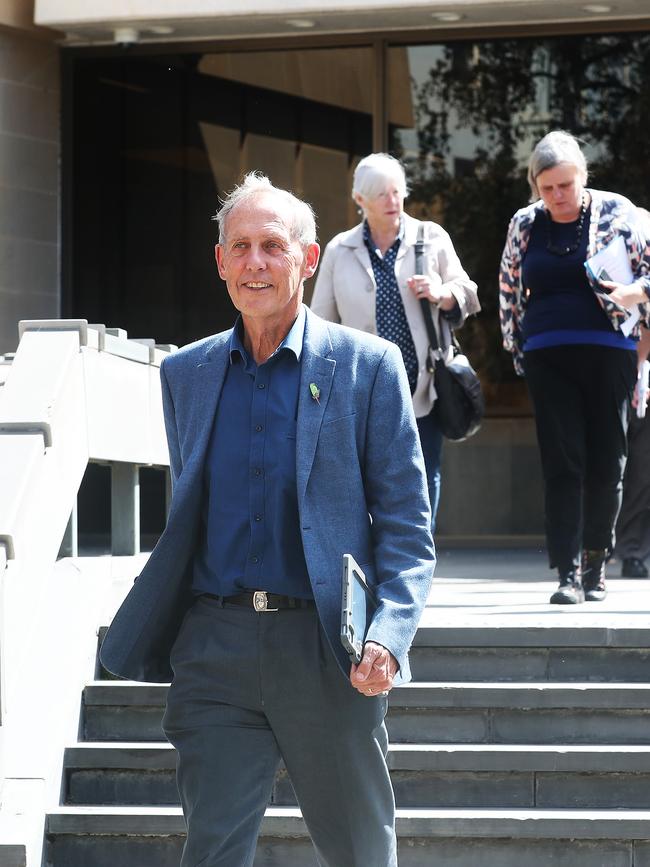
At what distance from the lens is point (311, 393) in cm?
336

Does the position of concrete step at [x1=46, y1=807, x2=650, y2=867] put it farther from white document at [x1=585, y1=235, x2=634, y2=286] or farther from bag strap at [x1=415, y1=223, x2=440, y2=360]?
white document at [x1=585, y1=235, x2=634, y2=286]

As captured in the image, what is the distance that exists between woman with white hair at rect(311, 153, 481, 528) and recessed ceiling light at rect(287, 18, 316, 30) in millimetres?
3968

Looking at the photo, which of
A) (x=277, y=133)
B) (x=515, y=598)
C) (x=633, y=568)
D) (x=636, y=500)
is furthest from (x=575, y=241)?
(x=277, y=133)

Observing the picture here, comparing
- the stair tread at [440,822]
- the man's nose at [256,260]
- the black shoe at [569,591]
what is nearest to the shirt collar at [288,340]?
the man's nose at [256,260]

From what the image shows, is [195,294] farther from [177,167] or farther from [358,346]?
[358,346]

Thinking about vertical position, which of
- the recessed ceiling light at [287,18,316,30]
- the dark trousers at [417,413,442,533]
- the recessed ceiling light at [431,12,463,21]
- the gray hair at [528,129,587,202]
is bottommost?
the dark trousers at [417,413,442,533]

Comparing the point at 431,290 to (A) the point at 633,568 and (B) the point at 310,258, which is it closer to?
(A) the point at 633,568

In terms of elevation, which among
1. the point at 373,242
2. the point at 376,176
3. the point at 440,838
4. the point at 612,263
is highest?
the point at 376,176

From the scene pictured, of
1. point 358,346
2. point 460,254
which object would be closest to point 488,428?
point 460,254

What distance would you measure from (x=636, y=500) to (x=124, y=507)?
3.36 metres

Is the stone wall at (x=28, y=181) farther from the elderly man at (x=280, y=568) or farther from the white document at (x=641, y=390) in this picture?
the elderly man at (x=280, y=568)

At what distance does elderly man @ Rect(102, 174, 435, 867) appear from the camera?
3.28 metres

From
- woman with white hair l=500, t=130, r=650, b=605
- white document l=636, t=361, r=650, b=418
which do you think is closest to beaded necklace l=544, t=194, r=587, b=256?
woman with white hair l=500, t=130, r=650, b=605

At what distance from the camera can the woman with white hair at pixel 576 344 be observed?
6344mm
